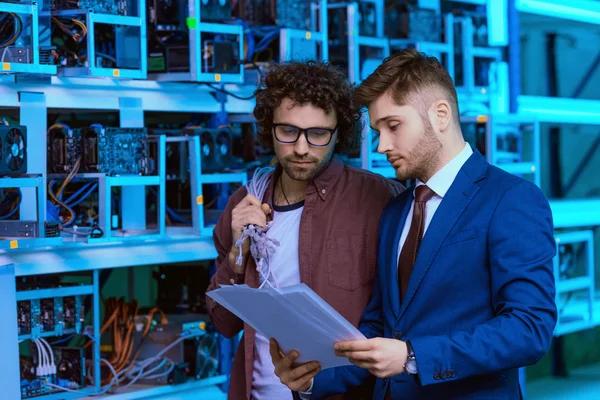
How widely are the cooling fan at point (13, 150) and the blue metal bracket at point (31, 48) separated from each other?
21 cm

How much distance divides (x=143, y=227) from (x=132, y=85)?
61 centimetres

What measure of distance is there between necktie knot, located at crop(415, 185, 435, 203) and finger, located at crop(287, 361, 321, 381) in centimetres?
46

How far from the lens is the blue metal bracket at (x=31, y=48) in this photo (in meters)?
3.08

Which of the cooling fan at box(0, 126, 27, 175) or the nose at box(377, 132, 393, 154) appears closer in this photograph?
the nose at box(377, 132, 393, 154)

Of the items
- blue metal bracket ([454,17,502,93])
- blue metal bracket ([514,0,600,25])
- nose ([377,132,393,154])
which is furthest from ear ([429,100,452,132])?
blue metal bracket ([514,0,600,25])

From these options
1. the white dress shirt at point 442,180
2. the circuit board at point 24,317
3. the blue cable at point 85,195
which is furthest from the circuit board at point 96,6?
the white dress shirt at point 442,180

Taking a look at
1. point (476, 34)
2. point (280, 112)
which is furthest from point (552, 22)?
point (280, 112)

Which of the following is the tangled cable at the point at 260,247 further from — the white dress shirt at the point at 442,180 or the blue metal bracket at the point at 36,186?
the blue metal bracket at the point at 36,186

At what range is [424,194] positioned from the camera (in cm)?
209

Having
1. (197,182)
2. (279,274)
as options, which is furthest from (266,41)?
(279,274)

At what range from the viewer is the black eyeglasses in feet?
7.89

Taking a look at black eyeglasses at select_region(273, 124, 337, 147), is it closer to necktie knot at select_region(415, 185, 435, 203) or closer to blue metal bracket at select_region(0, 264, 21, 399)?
necktie knot at select_region(415, 185, 435, 203)

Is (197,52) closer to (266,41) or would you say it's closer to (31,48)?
(266,41)

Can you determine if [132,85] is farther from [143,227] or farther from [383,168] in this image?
[383,168]
